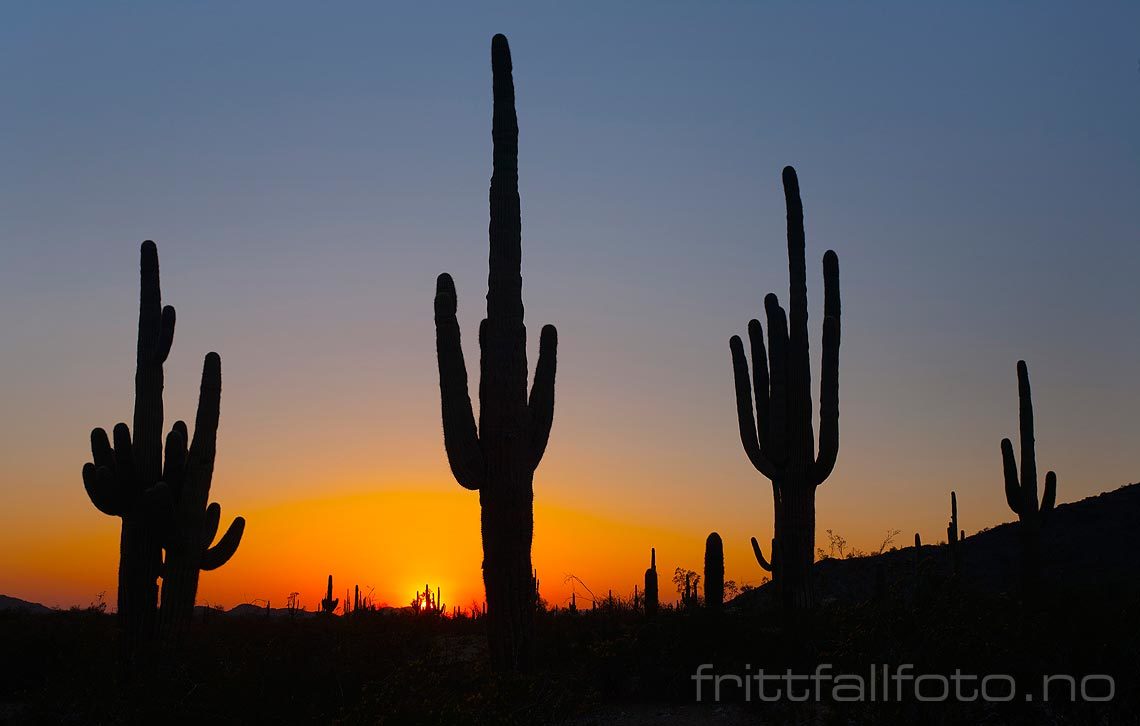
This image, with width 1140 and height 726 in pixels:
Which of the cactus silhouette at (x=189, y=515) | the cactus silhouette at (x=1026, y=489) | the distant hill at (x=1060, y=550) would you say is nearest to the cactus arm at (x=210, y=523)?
the cactus silhouette at (x=189, y=515)

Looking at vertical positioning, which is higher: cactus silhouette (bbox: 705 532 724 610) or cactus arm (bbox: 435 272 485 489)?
cactus arm (bbox: 435 272 485 489)

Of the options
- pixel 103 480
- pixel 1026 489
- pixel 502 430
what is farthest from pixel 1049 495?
pixel 103 480

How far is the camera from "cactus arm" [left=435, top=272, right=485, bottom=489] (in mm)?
12039

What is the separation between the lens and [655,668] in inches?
551

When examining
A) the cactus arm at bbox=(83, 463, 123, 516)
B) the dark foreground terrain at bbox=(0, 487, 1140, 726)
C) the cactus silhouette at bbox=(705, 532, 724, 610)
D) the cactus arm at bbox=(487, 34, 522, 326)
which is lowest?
the dark foreground terrain at bbox=(0, 487, 1140, 726)

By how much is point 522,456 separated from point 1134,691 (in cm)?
687

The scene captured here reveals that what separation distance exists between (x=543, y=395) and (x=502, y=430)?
79 centimetres

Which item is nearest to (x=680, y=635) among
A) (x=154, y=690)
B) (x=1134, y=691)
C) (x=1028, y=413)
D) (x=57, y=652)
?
(x=1134, y=691)

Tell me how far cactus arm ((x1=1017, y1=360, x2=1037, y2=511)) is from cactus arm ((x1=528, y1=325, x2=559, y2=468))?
1444 centimetres

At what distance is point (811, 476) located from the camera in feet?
55.0

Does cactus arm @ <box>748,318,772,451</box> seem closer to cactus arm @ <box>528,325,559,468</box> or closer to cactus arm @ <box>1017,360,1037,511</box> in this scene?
cactus arm @ <box>528,325,559,468</box>

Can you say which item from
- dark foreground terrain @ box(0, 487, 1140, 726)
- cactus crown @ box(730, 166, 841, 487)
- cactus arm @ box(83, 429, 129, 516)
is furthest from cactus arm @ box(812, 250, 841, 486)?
cactus arm @ box(83, 429, 129, 516)

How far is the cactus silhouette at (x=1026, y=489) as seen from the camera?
2283cm

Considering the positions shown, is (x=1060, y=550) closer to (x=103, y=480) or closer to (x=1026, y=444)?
(x=1026, y=444)
